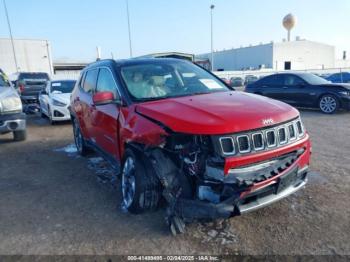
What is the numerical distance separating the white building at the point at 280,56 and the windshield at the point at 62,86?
48.9 meters

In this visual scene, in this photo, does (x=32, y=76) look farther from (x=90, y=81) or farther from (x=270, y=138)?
(x=270, y=138)

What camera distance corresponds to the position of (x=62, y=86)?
35.2ft

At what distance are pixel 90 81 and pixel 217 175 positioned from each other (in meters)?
3.36

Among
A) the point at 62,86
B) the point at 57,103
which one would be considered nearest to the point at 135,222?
the point at 57,103

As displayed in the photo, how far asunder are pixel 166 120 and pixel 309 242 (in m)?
1.80

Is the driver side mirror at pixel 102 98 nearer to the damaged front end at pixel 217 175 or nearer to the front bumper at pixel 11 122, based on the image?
the damaged front end at pixel 217 175

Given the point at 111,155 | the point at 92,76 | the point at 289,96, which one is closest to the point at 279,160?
the point at 111,155

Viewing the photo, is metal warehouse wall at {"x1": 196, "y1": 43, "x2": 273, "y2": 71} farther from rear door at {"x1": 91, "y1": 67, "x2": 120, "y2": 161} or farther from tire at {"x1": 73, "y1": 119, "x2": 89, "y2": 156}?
rear door at {"x1": 91, "y1": 67, "x2": 120, "y2": 161}

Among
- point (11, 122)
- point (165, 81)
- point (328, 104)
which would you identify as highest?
point (165, 81)

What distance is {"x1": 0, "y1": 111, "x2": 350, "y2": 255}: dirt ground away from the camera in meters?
2.82

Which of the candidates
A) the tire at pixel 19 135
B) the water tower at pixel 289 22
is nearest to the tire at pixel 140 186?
the tire at pixel 19 135

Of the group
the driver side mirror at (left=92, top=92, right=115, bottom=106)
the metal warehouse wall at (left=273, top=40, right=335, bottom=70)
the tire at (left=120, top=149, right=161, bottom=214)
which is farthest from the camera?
the metal warehouse wall at (left=273, top=40, right=335, bottom=70)

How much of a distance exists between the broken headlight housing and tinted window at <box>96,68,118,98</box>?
3.18m

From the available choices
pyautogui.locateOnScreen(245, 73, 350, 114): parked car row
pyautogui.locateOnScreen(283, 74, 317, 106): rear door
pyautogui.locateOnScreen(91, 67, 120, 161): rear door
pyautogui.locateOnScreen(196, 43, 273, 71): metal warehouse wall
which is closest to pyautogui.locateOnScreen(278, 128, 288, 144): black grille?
pyautogui.locateOnScreen(91, 67, 120, 161): rear door
